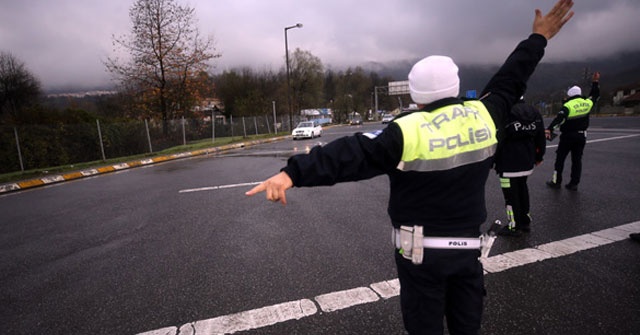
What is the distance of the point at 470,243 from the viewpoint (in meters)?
1.79

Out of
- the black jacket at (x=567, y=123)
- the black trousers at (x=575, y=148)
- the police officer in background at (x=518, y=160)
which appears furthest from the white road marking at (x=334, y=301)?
the black jacket at (x=567, y=123)

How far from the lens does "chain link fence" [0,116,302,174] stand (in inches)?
515

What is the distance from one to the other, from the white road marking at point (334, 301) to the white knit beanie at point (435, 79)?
1.88 m

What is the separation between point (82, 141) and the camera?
15.8 meters

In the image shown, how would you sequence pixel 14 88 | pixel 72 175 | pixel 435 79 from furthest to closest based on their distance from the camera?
pixel 14 88 < pixel 72 175 < pixel 435 79

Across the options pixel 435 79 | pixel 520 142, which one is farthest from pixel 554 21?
pixel 520 142

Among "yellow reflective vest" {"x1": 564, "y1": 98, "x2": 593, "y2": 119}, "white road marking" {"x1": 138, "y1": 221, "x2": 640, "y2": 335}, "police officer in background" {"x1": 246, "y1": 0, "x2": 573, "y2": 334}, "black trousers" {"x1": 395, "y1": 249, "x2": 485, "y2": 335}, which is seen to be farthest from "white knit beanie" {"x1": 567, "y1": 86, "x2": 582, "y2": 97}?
"black trousers" {"x1": 395, "y1": 249, "x2": 485, "y2": 335}

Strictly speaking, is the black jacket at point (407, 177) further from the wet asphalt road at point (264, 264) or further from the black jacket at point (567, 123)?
the black jacket at point (567, 123)

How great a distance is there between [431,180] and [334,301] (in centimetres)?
165

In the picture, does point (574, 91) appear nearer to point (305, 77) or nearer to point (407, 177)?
point (407, 177)

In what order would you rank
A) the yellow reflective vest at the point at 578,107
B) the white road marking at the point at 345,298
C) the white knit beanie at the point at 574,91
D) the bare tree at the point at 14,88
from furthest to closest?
the bare tree at the point at 14,88, the white knit beanie at the point at 574,91, the yellow reflective vest at the point at 578,107, the white road marking at the point at 345,298

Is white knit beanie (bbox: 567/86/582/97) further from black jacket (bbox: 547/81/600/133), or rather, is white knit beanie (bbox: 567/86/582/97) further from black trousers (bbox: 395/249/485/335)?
black trousers (bbox: 395/249/485/335)

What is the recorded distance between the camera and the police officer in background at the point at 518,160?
13.3 feet

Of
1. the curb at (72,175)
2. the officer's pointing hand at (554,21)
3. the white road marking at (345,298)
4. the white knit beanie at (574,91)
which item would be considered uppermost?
the officer's pointing hand at (554,21)
